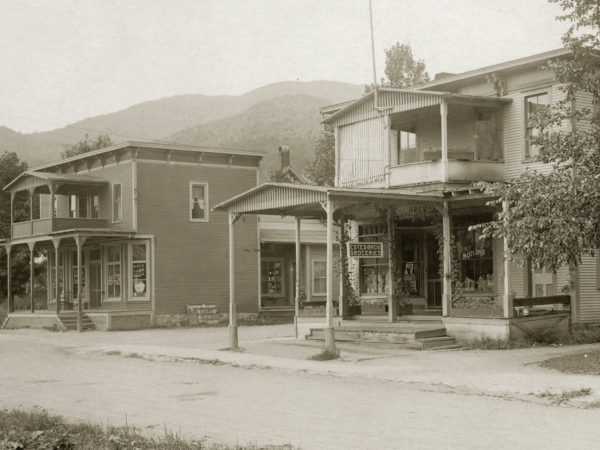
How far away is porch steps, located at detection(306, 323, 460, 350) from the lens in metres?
20.7

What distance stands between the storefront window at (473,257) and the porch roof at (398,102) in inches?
122

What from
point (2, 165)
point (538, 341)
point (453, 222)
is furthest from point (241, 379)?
point (2, 165)

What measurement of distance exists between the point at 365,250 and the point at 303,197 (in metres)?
2.51

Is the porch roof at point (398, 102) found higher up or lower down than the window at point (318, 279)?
higher up

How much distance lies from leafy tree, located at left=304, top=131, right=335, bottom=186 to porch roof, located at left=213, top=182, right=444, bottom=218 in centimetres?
2376

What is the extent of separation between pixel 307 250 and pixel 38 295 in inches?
860

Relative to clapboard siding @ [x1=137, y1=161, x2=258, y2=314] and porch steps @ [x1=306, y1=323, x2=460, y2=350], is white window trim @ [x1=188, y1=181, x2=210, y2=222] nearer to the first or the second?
clapboard siding @ [x1=137, y1=161, x2=258, y2=314]

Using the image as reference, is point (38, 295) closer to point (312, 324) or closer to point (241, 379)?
point (312, 324)

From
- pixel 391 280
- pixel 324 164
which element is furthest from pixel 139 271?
pixel 324 164

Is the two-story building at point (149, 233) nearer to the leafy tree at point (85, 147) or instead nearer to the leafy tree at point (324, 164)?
the leafy tree at point (324, 164)

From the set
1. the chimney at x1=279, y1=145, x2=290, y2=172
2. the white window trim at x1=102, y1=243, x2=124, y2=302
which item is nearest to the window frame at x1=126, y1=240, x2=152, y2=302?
the white window trim at x1=102, y1=243, x2=124, y2=302

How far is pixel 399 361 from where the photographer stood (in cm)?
1797

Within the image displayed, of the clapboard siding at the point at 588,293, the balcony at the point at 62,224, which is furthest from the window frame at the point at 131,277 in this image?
the clapboard siding at the point at 588,293

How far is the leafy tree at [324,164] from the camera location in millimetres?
47375
